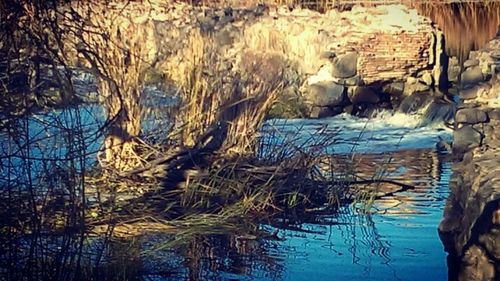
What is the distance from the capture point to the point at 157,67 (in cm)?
1158

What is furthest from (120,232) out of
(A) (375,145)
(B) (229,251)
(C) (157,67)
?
(A) (375,145)

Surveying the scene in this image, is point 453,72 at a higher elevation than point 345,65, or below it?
below

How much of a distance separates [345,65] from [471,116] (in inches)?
292

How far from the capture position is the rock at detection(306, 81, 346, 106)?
1692 centimetres

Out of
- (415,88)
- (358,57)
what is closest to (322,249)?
(358,57)

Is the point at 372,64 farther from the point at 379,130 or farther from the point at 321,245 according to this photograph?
the point at 321,245

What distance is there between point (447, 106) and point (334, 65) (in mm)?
2204

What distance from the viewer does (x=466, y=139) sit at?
9.85 meters

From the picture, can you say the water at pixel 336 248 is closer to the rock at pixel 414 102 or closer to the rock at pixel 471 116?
the rock at pixel 471 116

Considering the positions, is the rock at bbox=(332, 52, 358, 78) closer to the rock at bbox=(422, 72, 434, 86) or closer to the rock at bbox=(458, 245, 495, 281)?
the rock at bbox=(422, 72, 434, 86)

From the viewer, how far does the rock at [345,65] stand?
16969mm

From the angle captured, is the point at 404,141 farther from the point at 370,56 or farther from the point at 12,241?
the point at 12,241

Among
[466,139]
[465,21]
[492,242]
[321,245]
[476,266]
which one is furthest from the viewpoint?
[465,21]

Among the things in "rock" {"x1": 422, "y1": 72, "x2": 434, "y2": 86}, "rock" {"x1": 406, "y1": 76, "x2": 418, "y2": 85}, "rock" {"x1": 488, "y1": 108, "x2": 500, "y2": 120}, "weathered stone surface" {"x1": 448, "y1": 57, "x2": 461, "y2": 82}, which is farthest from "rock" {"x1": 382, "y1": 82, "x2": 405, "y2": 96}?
"rock" {"x1": 488, "y1": 108, "x2": 500, "y2": 120}
